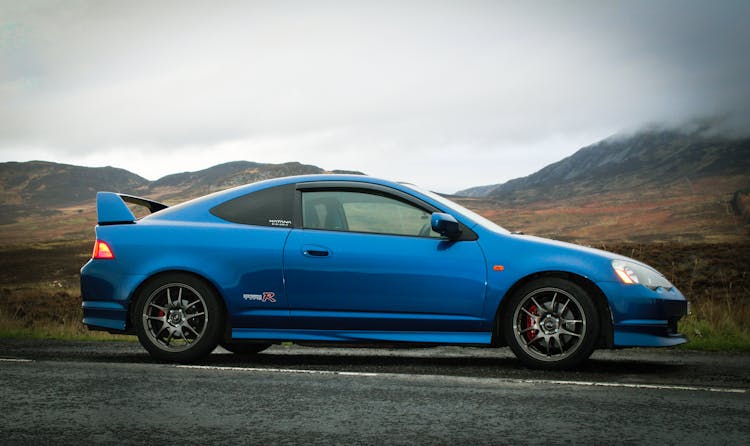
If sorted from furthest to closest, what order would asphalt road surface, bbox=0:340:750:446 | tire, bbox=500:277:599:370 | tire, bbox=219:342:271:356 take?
tire, bbox=219:342:271:356, tire, bbox=500:277:599:370, asphalt road surface, bbox=0:340:750:446

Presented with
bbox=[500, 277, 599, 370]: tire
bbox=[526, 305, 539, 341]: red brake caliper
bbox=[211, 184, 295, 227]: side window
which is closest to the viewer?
bbox=[500, 277, 599, 370]: tire

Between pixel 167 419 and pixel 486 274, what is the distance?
294 cm

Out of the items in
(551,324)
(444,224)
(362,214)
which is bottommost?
(551,324)

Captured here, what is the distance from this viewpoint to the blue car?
21.5ft

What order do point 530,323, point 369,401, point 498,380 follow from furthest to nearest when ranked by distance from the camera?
point 530,323, point 498,380, point 369,401

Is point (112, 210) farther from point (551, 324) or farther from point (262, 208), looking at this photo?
point (551, 324)

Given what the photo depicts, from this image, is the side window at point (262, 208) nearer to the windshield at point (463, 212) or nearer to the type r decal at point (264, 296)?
the type r decal at point (264, 296)

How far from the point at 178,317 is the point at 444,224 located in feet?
7.76

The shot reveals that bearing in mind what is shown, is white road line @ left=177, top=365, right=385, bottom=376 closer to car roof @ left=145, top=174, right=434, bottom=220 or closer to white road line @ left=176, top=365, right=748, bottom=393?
white road line @ left=176, top=365, right=748, bottom=393

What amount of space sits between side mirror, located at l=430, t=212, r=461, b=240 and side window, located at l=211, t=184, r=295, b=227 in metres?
1.29

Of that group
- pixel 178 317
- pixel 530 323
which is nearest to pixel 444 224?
pixel 530 323

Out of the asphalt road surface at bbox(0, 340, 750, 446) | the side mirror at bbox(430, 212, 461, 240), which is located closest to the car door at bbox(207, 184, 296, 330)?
the asphalt road surface at bbox(0, 340, 750, 446)

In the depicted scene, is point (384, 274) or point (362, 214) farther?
point (362, 214)

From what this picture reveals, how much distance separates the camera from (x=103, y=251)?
7.28 metres
